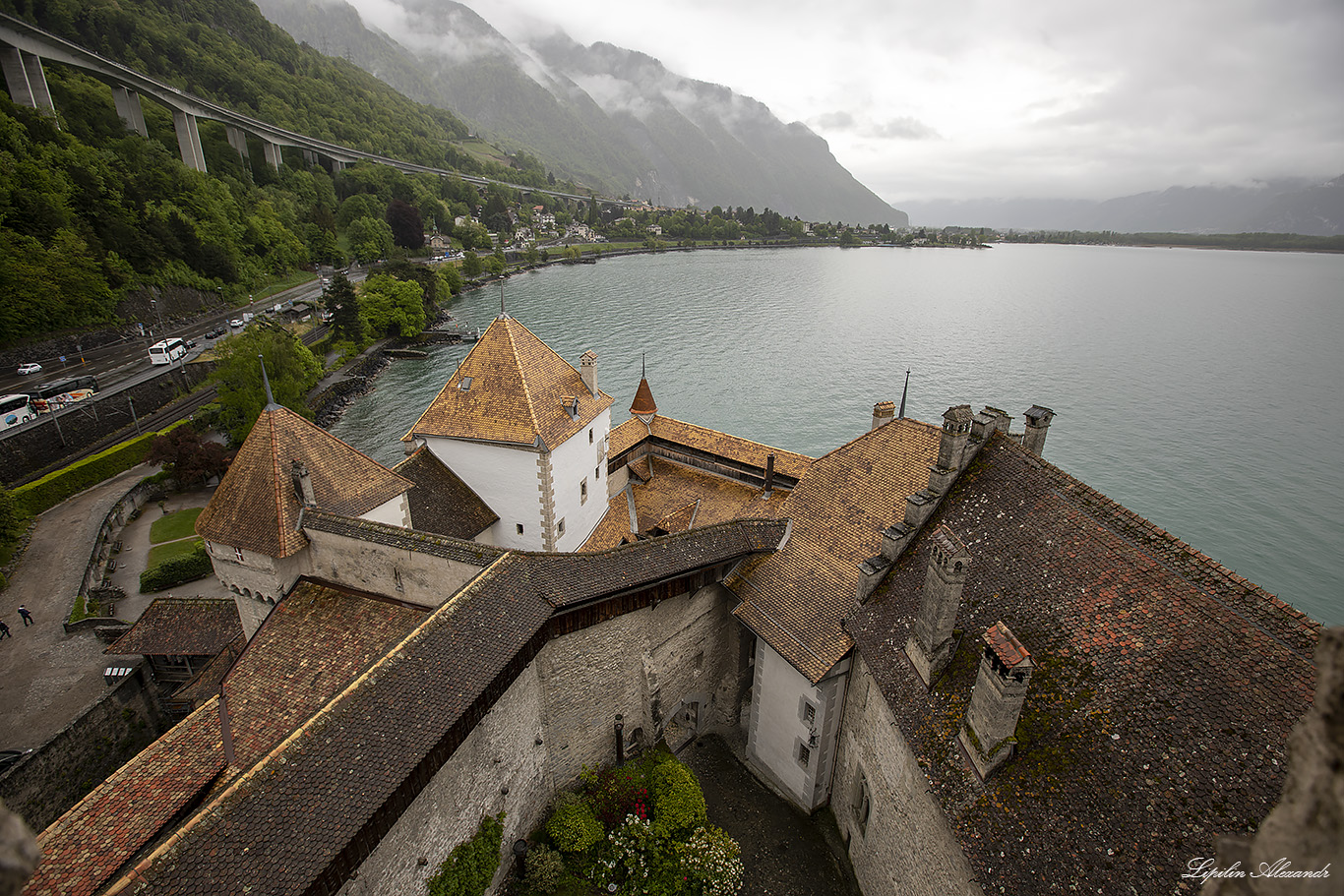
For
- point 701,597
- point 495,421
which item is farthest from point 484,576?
point 495,421

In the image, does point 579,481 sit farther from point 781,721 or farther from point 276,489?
point 781,721

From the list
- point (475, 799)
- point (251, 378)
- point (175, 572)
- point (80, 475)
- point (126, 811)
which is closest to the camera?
point (126, 811)

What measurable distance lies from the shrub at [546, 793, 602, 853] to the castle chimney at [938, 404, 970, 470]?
13.3 meters

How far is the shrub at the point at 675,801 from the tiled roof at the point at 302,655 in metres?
8.15

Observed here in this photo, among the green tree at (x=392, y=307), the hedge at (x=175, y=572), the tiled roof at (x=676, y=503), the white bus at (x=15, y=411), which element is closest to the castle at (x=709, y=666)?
the tiled roof at (x=676, y=503)

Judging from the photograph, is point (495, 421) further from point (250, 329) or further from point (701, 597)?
point (250, 329)

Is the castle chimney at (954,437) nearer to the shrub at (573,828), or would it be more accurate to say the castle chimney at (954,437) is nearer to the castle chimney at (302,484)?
the shrub at (573,828)

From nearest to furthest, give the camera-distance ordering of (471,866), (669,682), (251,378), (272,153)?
(471,866) < (669,682) < (251,378) < (272,153)

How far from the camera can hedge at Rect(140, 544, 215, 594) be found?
2834 cm

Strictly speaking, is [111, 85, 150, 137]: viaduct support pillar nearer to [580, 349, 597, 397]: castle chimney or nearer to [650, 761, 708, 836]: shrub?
[580, 349, 597, 397]: castle chimney

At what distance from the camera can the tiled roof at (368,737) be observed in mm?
8281

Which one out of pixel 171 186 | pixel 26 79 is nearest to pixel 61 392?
pixel 171 186

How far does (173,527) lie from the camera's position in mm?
33875

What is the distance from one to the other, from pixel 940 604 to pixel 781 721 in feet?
26.2
